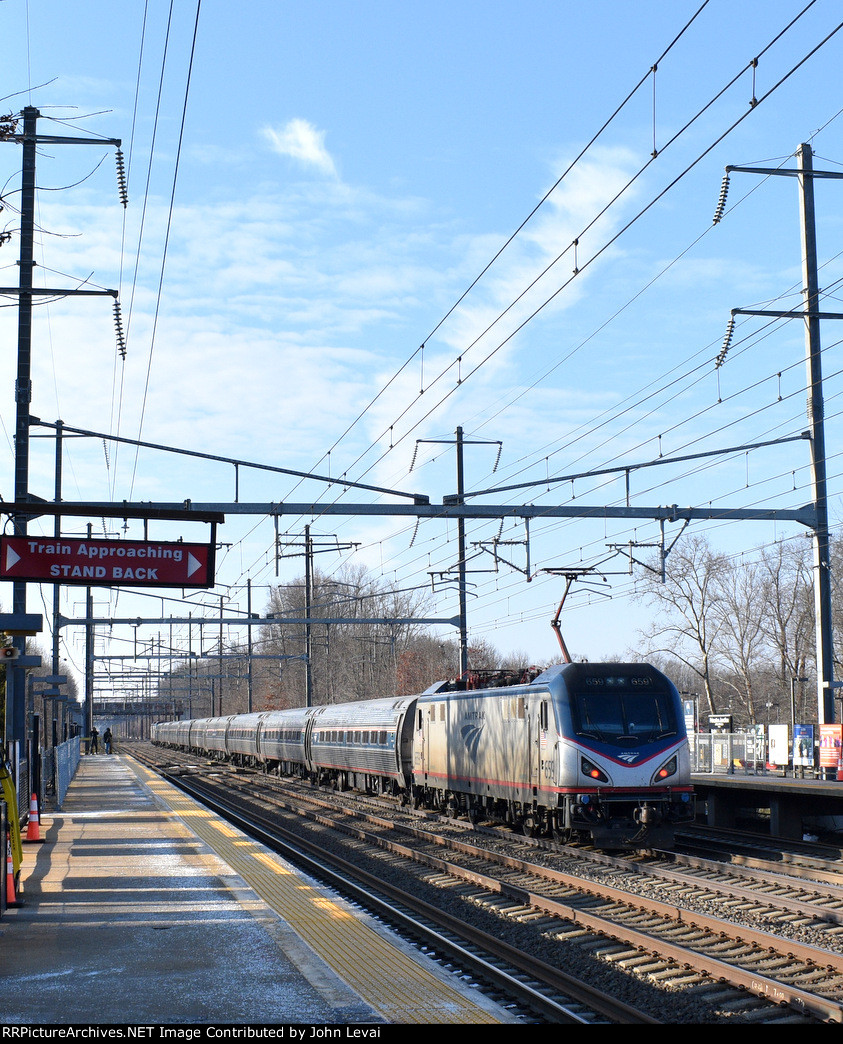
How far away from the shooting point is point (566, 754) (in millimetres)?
18062

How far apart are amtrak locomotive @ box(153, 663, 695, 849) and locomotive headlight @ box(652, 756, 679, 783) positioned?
15 millimetres

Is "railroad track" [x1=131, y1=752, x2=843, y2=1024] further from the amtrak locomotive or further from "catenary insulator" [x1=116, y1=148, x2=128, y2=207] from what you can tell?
"catenary insulator" [x1=116, y1=148, x2=128, y2=207]

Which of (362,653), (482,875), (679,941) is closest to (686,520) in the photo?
(482,875)

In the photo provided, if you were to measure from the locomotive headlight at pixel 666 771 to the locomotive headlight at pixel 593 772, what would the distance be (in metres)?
0.80

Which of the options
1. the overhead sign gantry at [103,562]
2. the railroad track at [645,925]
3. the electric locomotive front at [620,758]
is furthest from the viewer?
the electric locomotive front at [620,758]

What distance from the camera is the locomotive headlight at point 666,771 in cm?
1811

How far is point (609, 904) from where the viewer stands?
13664 mm

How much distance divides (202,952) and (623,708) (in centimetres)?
1043

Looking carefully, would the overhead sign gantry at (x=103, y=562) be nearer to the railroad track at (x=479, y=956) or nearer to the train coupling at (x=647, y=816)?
the railroad track at (x=479, y=956)

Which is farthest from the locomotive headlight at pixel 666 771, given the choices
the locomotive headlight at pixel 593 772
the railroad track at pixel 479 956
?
the railroad track at pixel 479 956

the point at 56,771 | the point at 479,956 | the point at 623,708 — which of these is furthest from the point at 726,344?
the point at 56,771

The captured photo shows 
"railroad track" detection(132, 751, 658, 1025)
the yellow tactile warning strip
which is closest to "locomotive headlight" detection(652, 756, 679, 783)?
"railroad track" detection(132, 751, 658, 1025)

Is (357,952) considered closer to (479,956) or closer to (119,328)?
(479,956)

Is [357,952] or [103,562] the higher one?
[103,562]
